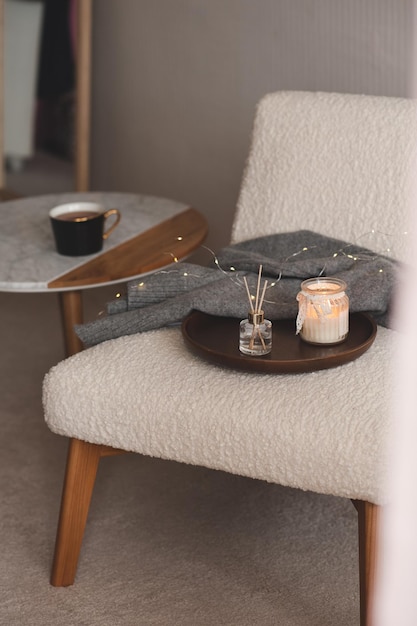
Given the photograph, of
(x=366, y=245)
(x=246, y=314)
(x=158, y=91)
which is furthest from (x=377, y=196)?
(x=158, y=91)

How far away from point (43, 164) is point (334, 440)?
1724 millimetres

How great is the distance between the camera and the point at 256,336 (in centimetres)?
118

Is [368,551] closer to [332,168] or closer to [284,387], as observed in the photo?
[284,387]

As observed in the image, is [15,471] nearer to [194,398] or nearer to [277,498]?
[277,498]

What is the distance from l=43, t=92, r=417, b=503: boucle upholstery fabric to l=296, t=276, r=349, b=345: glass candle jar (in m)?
Answer: 0.05

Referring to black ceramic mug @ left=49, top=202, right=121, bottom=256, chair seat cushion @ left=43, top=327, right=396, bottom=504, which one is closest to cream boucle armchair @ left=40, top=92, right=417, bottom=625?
chair seat cushion @ left=43, top=327, right=396, bottom=504

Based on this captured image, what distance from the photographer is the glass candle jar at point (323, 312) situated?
1.18 meters

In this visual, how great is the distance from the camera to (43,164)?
2580mm

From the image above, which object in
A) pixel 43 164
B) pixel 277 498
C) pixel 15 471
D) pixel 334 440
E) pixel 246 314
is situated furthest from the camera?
pixel 43 164

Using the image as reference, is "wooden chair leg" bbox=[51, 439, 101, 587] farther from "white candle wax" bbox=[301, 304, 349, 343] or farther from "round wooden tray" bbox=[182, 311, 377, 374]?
"white candle wax" bbox=[301, 304, 349, 343]

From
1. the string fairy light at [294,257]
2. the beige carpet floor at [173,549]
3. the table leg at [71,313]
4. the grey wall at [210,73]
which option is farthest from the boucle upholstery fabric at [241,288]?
the grey wall at [210,73]

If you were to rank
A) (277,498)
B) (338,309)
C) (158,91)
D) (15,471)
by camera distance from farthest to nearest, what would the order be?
(158,91) < (15,471) < (277,498) < (338,309)

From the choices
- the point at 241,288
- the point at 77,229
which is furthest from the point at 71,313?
the point at 241,288

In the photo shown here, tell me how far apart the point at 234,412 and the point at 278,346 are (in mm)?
129
